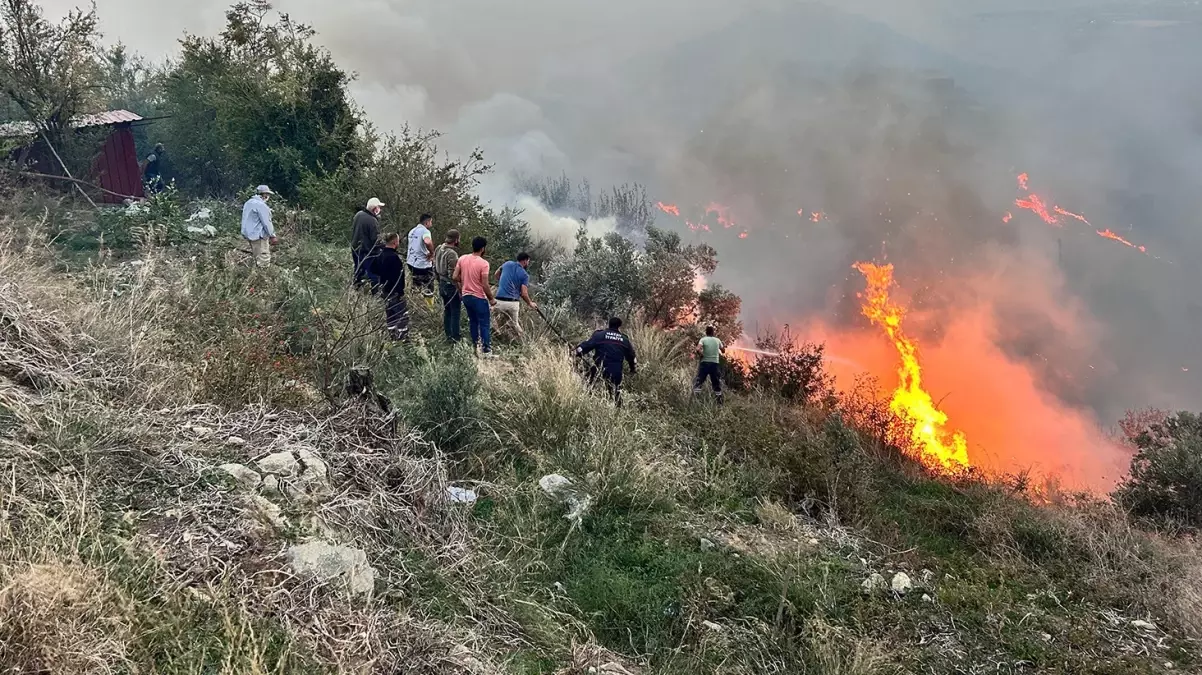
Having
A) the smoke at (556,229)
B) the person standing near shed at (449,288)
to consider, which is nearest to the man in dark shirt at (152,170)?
the smoke at (556,229)

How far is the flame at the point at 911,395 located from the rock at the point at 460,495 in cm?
711

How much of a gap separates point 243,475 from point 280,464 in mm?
232

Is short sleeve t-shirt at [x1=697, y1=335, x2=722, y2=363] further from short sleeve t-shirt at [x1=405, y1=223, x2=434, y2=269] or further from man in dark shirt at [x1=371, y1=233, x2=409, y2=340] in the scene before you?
man in dark shirt at [x1=371, y1=233, x2=409, y2=340]

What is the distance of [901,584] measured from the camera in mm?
4820

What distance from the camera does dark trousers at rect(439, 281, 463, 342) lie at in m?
8.11

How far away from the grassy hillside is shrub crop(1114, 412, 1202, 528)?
1677 mm

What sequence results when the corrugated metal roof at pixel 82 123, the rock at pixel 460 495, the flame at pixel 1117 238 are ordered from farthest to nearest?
the flame at pixel 1117 238 → the corrugated metal roof at pixel 82 123 → the rock at pixel 460 495

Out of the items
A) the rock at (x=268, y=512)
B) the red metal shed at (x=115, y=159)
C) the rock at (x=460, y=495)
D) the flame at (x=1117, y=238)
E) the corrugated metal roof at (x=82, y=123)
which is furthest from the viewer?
the flame at (x=1117, y=238)

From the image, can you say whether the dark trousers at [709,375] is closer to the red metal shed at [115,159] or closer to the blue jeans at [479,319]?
the blue jeans at [479,319]

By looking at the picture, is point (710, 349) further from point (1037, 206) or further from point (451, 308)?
point (1037, 206)

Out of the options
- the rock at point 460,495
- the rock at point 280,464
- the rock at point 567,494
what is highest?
the rock at point 567,494

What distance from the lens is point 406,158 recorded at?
1265cm

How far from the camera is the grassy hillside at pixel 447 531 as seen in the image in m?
2.71

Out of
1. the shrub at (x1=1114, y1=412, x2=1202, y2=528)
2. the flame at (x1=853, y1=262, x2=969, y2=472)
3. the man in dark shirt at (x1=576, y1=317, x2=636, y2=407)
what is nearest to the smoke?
the man in dark shirt at (x1=576, y1=317, x2=636, y2=407)
